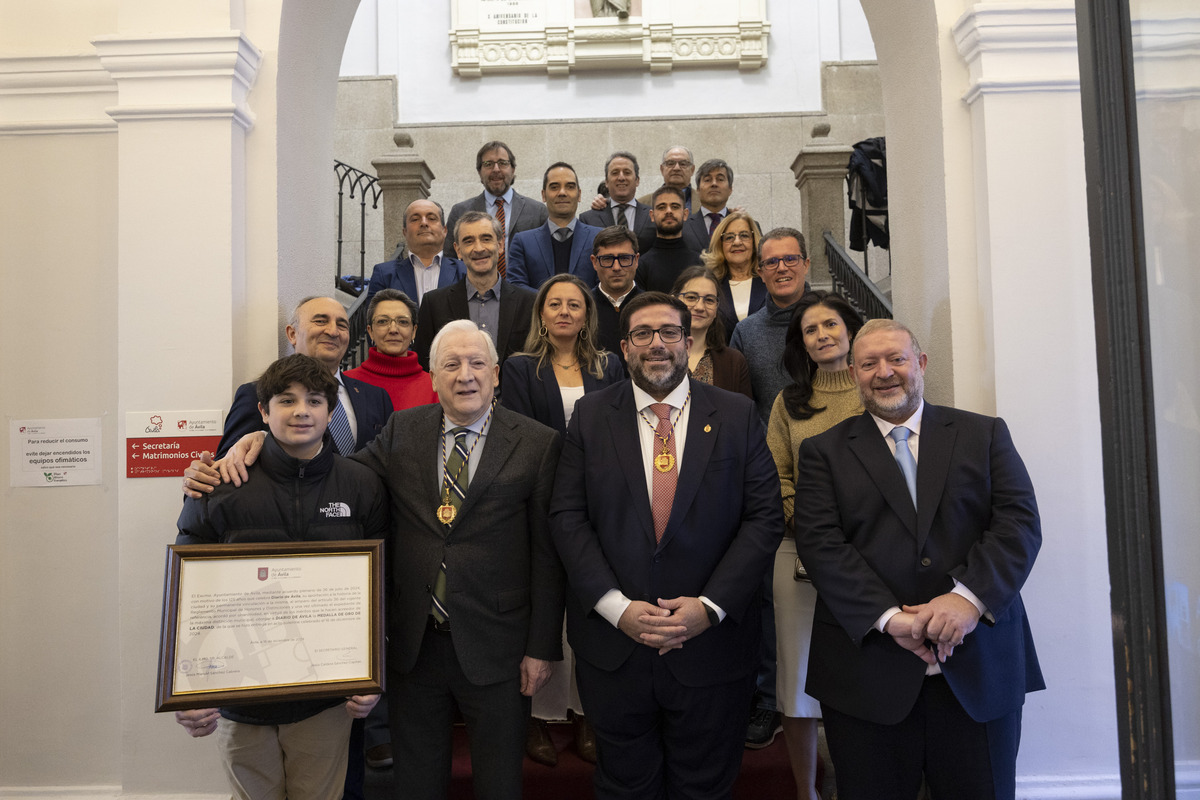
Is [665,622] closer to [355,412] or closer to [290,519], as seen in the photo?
[290,519]

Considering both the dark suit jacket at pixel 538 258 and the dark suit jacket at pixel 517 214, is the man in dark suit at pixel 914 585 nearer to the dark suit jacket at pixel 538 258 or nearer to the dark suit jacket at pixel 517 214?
the dark suit jacket at pixel 538 258

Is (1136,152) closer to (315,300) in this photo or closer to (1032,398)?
(1032,398)

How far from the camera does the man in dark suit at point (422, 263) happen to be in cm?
483

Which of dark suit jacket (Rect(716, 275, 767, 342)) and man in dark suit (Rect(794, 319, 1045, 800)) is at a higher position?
dark suit jacket (Rect(716, 275, 767, 342))

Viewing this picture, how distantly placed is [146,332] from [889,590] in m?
2.74

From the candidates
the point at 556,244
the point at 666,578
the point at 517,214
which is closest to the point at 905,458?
the point at 666,578

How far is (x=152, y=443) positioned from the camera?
3336 millimetres

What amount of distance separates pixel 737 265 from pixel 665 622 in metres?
2.31

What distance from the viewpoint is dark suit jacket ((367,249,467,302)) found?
4.79 m

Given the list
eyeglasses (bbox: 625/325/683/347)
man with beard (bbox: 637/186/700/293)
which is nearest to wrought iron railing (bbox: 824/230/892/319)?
man with beard (bbox: 637/186/700/293)

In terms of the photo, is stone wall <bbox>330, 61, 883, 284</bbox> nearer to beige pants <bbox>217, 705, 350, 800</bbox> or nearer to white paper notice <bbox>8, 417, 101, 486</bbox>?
white paper notice <bbox>8, 417, 101, 486</bbox>

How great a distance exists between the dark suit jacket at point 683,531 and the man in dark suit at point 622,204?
291 centimetres

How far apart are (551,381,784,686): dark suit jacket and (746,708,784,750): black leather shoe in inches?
31.9

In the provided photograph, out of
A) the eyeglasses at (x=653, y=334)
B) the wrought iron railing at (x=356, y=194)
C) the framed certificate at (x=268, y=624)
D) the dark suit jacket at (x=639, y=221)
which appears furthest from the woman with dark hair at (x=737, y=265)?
the wrought iron railing at (x=356, y=194)
